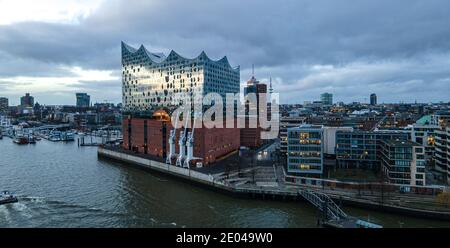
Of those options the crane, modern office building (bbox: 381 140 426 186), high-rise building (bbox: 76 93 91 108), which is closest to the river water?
the crane

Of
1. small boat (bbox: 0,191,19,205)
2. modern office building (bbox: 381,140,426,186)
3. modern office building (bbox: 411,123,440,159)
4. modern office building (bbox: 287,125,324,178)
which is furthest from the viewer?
modern office building (bbox: 411,123,440,159)

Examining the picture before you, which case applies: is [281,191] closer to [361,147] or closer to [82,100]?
[361,147]

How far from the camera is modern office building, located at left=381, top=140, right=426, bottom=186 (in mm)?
16641

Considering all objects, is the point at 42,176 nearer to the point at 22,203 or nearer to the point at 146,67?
the point at 22,203

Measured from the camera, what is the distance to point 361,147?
2248cm

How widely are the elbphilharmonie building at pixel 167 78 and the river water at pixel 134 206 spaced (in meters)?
11.4

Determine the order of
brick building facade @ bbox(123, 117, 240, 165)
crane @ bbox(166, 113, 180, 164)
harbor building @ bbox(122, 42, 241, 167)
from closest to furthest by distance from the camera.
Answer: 1. crane @ bbox(166, 113, 180, 164)
2. brick building facade @ bbox(123, 117, 240, 165)
3. harbor building @ bbox(122, 42, 241, 167)

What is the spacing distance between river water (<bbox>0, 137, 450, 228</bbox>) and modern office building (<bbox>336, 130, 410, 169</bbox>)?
816 cm

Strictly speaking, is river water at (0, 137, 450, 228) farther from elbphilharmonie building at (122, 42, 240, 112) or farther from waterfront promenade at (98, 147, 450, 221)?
elbphilharmonie building at (122, 42, 240, 112)

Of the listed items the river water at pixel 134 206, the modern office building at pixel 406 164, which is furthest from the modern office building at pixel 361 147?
the river water at pixel 134 206

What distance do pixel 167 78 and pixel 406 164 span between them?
75.3 ft

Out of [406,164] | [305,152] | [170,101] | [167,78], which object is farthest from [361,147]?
[167,78]

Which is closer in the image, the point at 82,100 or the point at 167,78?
the point at 167,78
